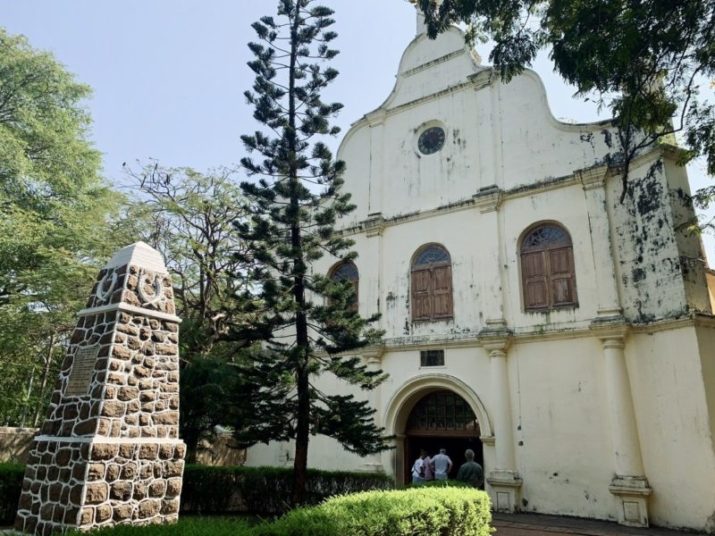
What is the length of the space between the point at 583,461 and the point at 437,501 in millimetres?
4927

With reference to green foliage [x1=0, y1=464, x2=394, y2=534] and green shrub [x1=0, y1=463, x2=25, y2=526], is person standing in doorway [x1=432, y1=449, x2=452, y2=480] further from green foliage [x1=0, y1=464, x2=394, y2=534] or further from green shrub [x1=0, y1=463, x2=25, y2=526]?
green shrub [x1=0, y1=463, x2=25, y2=526]

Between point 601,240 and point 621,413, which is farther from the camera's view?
point 601,240

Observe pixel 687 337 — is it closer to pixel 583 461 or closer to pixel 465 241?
pixel 583 461

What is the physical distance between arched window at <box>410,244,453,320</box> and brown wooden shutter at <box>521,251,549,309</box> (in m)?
1.66

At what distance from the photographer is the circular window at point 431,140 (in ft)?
42.1

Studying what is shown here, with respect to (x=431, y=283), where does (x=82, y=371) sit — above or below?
below

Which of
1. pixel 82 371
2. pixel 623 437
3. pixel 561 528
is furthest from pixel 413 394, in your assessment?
pixel 82 371

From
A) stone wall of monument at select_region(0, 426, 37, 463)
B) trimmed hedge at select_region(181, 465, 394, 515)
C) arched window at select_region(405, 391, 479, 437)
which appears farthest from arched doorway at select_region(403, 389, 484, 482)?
stone wall of monument at select_region(0, 426, 37, 463)

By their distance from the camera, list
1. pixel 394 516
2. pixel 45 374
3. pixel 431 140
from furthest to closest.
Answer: pixel 45 374, pixel 431 140, pixel 394 516

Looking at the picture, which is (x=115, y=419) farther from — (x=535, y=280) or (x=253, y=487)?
(x=535, y=280)

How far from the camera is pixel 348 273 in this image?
13.4 meters

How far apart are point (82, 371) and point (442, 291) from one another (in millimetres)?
7640

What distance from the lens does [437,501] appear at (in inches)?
212

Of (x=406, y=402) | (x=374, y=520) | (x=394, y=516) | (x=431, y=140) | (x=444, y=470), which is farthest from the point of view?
(x=431, y=140)
